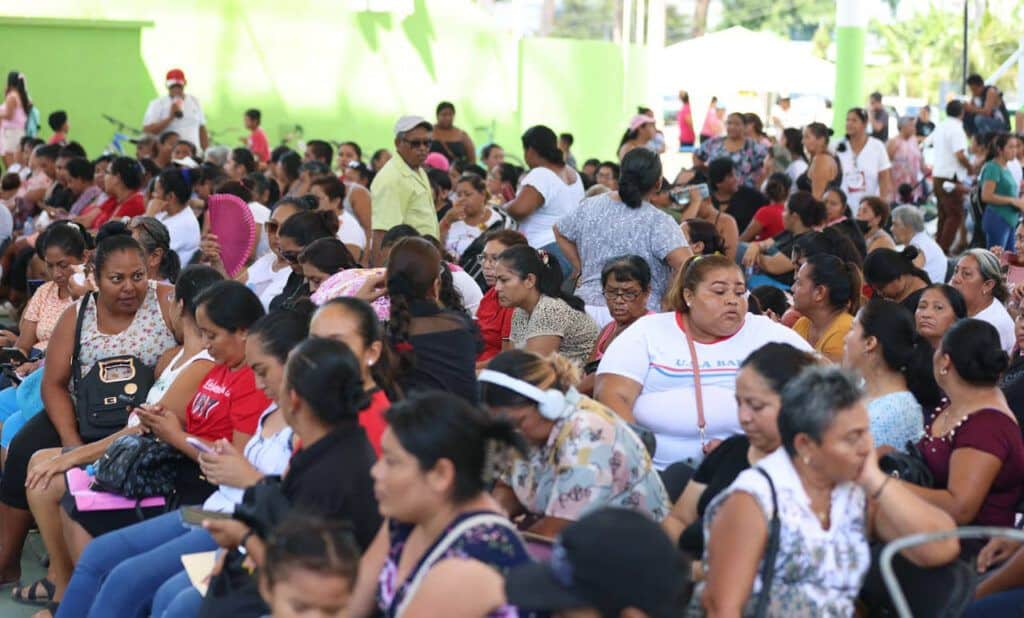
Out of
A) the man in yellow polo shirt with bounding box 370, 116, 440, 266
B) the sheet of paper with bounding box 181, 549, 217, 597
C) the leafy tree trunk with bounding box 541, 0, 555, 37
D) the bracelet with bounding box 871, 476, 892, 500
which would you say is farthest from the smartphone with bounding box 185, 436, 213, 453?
the leafy tree trunk with bounding box 541, 0, 555, 37

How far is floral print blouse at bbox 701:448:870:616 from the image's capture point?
115 inches

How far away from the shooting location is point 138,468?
440 cm

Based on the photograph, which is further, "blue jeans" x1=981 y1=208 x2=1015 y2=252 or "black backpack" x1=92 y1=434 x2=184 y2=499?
"blue jeans" x1=981 y1=208 x2=1015 y2=252

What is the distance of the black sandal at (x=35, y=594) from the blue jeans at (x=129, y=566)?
31.6 inches

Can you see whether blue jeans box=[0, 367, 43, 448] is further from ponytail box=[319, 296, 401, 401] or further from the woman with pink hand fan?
ponytail box=[319, 296, 401, 401]

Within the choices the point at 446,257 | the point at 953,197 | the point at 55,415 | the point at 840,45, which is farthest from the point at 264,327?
the point at 840,45

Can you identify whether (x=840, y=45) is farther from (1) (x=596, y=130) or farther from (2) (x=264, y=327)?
(2) (x=264, y=327)

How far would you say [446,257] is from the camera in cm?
752

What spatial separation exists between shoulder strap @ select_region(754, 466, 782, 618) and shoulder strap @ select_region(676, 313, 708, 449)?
1.32 m

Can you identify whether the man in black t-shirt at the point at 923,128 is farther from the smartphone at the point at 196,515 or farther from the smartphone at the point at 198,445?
the smartphone at the point at 196,515

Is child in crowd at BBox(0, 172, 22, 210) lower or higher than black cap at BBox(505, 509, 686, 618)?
lower

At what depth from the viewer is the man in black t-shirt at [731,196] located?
9359 mm

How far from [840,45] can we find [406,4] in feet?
18.0

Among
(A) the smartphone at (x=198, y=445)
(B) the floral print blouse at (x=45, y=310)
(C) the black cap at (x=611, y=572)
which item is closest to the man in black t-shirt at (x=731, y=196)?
(B) the floral print blouse at (x=45, y=310)
